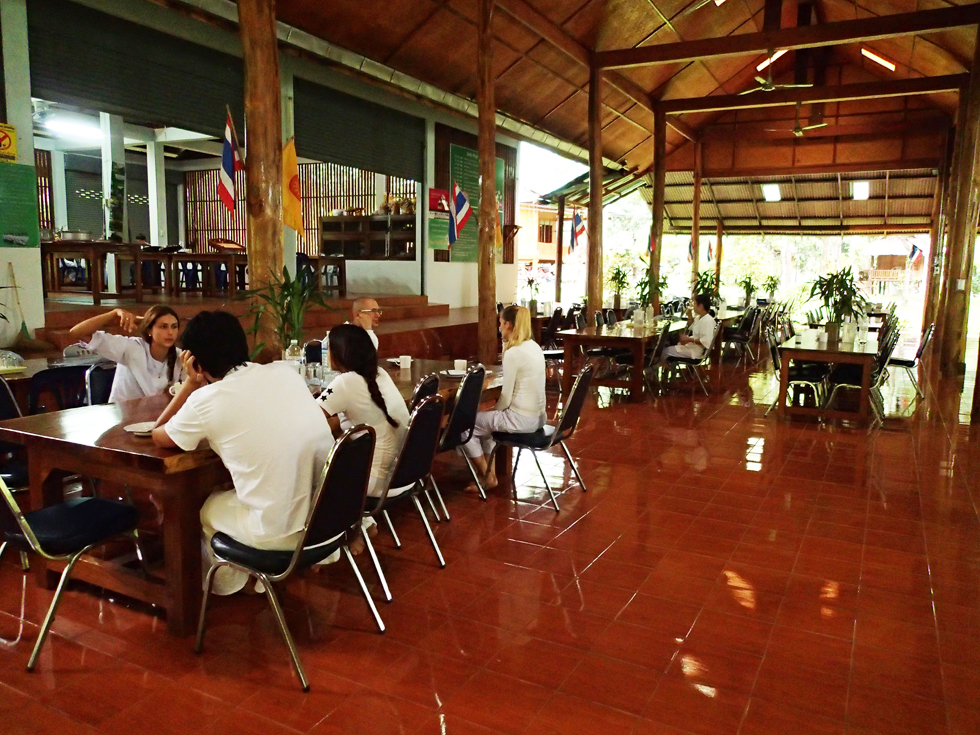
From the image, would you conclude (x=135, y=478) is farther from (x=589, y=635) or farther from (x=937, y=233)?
(x=937, y=233)

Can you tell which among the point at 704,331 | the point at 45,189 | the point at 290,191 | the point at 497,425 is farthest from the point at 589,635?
the point at 45,189

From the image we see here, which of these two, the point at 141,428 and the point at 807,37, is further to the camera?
the point at 807,37

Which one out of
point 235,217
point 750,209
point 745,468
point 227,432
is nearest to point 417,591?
point 227,432

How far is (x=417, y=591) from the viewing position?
3184 millimetres

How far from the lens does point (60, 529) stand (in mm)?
2617

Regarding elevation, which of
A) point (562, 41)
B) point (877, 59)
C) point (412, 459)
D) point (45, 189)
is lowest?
point (412, 459)

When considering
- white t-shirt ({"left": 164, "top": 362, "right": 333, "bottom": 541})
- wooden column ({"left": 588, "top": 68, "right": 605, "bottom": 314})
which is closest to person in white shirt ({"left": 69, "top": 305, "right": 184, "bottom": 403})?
white t-shirt ({"left": 164, "top": 362, "right": 333, "bottom": 541})

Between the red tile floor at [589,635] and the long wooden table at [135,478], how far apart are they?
0.12 m

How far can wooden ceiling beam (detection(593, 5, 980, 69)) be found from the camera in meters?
8.97

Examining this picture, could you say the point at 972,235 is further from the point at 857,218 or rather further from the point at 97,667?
the point at 97,667

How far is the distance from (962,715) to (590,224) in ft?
29.3

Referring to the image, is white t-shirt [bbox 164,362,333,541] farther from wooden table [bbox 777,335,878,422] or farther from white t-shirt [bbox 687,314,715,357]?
white t-shirt [bbox 687,314,715,357]

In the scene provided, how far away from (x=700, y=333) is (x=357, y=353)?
5631mm

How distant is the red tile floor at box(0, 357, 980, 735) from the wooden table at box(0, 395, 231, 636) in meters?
0.13
